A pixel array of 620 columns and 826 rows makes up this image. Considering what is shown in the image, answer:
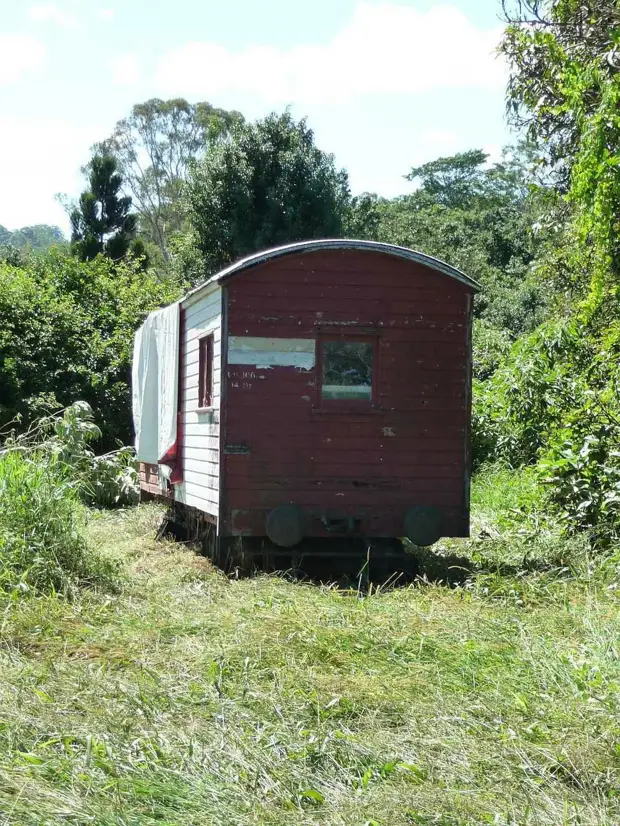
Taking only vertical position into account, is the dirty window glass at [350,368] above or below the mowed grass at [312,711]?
above

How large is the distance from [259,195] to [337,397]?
17.6m

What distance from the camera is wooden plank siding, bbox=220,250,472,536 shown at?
9422mm

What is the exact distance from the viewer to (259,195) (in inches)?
1035

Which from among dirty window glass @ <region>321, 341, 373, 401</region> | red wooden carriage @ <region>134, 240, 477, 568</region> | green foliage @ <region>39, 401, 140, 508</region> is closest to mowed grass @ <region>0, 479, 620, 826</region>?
red wooden carriage @ <region>134, 240, 477, 568</region>

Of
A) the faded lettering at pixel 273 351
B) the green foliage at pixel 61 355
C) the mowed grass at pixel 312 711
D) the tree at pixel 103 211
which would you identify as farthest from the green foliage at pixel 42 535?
the tree at pixel 103 211

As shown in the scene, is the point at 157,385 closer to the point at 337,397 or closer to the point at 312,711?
the point at 337,397

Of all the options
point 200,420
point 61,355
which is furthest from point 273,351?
point 61,355

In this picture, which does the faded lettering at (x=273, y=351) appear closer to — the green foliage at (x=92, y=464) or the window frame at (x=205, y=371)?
the window frame at (x=205, y=371)

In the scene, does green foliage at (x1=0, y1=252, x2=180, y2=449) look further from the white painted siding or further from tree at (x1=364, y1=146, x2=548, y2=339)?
tree at (x1=364, y1=146, x2=548, y2=339)

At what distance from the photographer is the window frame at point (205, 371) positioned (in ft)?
33.3

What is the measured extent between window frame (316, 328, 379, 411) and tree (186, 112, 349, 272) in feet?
53.7

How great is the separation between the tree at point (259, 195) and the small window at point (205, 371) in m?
15.5

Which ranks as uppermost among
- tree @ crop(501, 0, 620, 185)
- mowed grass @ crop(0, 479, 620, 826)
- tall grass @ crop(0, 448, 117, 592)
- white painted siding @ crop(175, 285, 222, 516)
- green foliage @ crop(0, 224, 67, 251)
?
green foliage @ crop(0, 224, 67, 251)

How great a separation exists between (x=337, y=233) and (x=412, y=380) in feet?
56.7
